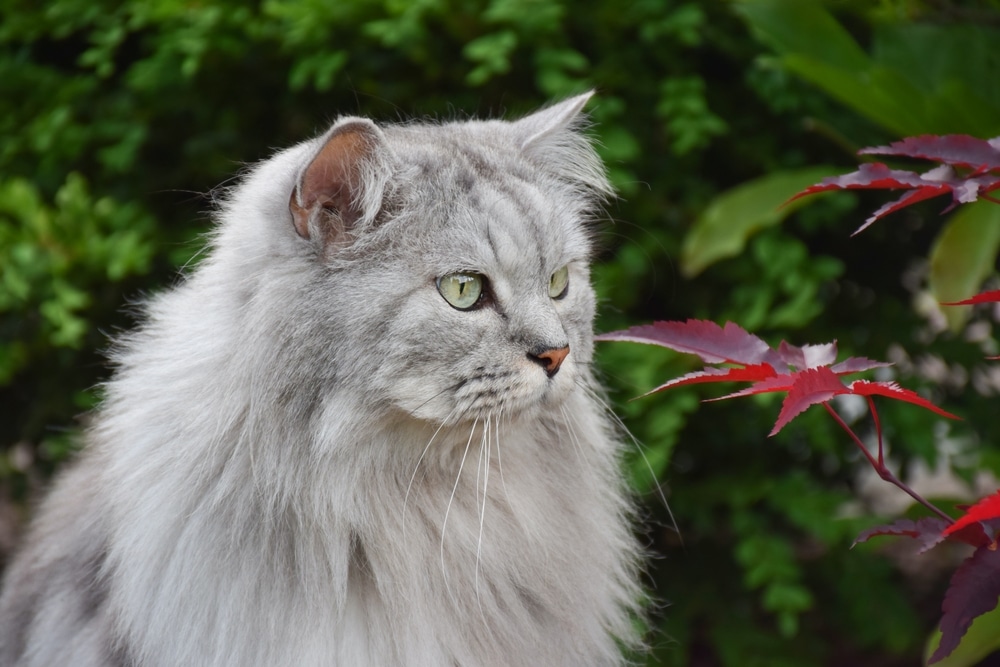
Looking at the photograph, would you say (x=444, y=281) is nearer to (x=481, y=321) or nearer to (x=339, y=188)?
(x=481, y=321)

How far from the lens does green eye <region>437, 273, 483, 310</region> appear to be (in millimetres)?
1787

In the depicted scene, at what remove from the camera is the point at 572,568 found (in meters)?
2.17

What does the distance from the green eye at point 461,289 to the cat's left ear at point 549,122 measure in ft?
1.50

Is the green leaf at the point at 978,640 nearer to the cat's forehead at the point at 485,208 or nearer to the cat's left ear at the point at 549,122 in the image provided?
the cat's forehead at the point at 485,208

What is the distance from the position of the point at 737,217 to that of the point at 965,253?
2.07 feet

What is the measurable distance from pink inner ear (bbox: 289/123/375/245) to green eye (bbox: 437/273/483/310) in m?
0.21

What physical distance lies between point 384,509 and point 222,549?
32cm

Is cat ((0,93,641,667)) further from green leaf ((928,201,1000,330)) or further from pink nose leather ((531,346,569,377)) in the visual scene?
green leaf ((928,201,1000,330))

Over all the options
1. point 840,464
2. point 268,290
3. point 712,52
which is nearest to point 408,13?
point 712,52

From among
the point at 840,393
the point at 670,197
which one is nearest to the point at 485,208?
the point at 840,393

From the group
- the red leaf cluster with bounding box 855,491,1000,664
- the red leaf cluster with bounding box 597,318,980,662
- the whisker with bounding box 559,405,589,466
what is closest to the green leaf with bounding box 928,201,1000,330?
the whisker with bounding box 559,405,589,466

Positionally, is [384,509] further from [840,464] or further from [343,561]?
[840,464]

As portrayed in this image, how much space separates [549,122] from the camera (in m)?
2.14

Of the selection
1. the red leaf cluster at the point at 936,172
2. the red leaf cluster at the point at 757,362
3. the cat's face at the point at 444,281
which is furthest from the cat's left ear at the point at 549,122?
the red leaf cluster at the point at 936,172
